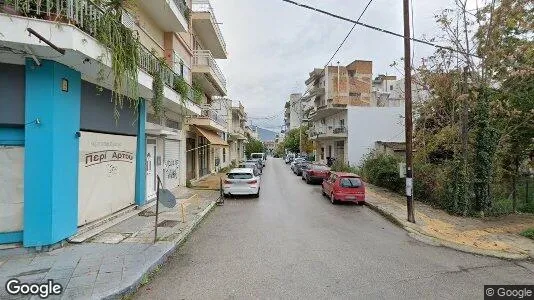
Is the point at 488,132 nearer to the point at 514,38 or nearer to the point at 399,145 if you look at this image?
the point at 514,38

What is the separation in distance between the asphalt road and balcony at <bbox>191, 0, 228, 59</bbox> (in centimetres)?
1446

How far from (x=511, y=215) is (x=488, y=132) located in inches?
127

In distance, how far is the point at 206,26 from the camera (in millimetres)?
21188

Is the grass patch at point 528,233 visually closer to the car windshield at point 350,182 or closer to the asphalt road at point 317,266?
the asphalt road at point 317,266

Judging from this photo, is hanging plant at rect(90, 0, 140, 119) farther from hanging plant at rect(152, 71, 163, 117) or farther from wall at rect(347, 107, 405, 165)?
A: wall at rect(347, 107, 405, 165)

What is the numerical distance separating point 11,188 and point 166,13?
9027mm

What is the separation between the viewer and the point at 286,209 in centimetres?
1302

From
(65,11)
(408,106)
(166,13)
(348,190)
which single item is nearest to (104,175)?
(65,11)

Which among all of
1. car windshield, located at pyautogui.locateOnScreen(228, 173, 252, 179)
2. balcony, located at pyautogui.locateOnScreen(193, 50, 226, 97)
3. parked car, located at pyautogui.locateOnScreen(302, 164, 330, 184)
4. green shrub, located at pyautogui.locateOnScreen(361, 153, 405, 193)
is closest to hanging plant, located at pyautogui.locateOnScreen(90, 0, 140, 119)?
car windshield, located at pyautogui.locateOnScreen(228, 173, 252, 179)

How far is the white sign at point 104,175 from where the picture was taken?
7.98 meters

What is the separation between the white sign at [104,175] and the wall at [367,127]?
26196mm

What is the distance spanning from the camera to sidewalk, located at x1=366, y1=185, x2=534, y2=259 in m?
8.06

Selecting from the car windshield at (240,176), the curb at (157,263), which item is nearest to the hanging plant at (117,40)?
the curb at (157,263)

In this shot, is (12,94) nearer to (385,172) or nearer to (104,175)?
(104,175)
